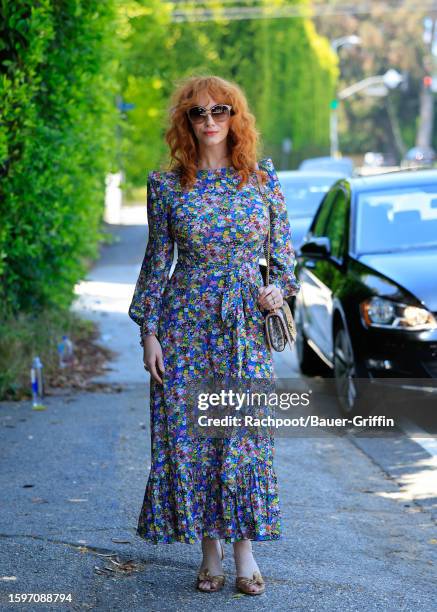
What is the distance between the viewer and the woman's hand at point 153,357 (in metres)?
4.71

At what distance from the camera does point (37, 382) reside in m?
8.95

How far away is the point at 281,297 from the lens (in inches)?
187

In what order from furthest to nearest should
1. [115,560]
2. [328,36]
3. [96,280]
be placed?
[328,36], [96,280], [115,560]

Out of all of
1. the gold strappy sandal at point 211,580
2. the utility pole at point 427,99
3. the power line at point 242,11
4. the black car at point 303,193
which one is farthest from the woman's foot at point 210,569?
the utility pole at point 427,99

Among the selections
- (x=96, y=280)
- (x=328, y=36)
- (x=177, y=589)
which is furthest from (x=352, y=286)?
(x=328, y=36)

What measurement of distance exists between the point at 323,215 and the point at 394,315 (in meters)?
2.79

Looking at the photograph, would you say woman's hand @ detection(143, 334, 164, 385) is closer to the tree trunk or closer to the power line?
the power line

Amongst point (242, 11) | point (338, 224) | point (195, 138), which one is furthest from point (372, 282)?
point (242, 11)

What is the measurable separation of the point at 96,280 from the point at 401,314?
32.9 feet

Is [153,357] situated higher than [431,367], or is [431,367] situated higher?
[153,357]

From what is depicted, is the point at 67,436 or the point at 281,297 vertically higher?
the point at 281,297

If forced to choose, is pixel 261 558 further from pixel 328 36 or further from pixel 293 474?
pixel 328 36

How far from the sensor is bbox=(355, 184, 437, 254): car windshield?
8.75 metres

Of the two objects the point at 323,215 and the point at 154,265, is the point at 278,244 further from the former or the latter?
the point at 323,215
